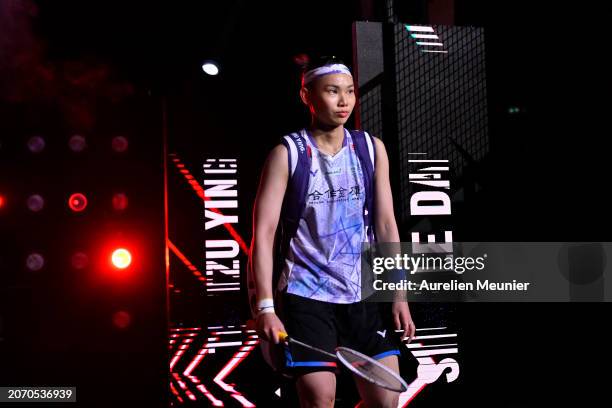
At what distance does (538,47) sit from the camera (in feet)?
15.5

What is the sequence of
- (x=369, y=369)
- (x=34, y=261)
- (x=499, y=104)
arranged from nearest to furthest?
(x=34, y=261) → (x=369, y=369) → (x=499, y=104)

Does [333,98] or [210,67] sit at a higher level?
[210,67]

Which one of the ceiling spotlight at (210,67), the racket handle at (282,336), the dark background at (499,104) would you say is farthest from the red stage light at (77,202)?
the ceiling spotlight at (210,67)

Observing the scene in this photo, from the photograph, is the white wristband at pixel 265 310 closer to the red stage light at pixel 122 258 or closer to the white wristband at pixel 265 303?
the white wristband at pixel 265 303

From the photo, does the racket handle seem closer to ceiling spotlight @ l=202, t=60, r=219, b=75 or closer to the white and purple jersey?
the white and purple jersey

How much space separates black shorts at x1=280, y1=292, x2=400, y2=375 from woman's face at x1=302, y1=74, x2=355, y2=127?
0.77m

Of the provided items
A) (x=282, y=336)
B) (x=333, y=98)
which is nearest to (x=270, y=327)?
(x=282, y=336)

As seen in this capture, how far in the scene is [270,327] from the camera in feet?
7.91

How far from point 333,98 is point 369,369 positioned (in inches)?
44.2

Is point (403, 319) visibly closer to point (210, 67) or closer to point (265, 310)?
point (265, 310)

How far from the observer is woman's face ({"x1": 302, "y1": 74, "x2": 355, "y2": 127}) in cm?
270

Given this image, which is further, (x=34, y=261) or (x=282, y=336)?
(x=282, y=336)

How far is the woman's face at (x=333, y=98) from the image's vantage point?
2.70 meters

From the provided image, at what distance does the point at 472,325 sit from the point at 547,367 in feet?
2.49
